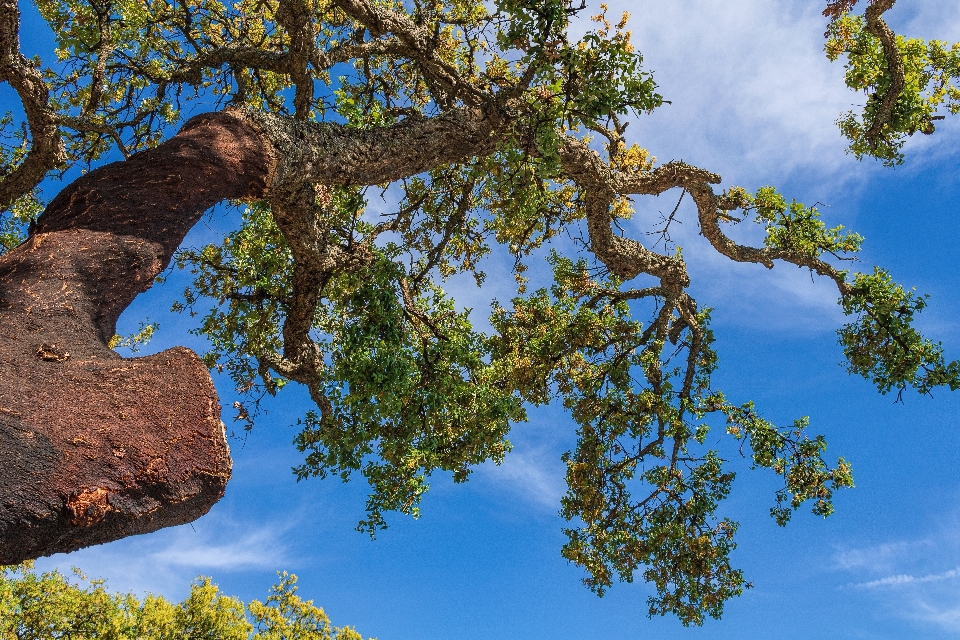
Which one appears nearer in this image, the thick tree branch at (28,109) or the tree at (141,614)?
the thick tree branch at (28,109)

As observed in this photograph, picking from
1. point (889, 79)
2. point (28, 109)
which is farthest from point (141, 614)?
point (889, 79)

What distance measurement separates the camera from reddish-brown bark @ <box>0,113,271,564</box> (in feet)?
8.92

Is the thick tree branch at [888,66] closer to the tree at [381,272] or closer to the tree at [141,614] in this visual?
the tree at [381,272]

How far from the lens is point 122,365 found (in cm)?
327

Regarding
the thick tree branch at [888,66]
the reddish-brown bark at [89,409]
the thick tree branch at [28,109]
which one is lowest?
the reddish-brown bark at [89,409]

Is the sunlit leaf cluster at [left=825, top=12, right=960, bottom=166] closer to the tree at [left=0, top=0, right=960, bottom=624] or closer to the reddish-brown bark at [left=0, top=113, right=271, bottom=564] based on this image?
the tree at [left=0, top=0, right=960, bottom=624]

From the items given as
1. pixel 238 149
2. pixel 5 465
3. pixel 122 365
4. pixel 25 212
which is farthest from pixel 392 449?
pixel 25 212

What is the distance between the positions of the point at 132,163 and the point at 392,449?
3.96m

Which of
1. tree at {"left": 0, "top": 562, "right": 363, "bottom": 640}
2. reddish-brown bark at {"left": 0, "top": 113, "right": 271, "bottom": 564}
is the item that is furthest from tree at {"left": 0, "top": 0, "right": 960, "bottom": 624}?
tree at {"left": 0, "top": 562, "right": 363, "bottom": 640}

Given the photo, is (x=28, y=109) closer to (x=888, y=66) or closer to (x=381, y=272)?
(x=381, y=272)

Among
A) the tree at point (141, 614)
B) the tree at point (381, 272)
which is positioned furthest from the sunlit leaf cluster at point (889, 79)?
the tree at point (141, 614)

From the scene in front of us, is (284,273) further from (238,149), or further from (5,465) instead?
(5,465)

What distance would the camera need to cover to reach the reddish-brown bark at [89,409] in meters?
2.72

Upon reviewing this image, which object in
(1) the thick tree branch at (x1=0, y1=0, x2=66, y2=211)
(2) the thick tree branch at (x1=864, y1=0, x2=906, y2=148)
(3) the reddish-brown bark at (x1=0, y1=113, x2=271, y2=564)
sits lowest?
(3) the reddish-brown bark at (x1=0, y1=113, x2=271, y2=564)
